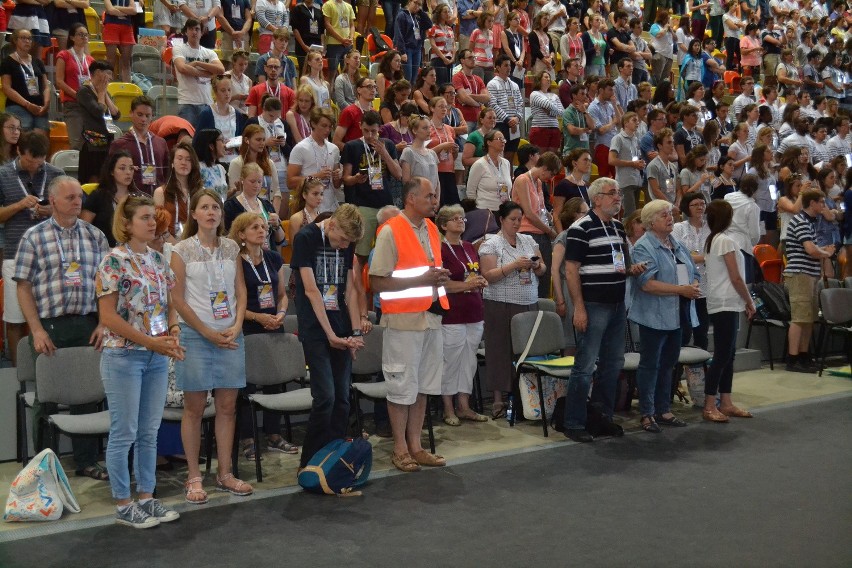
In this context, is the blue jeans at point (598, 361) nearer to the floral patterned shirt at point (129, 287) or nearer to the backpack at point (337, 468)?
the backpack at point (337, 468)

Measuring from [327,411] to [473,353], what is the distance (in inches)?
67.3

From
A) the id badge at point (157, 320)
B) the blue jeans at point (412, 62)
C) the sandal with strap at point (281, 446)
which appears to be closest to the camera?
the id badge at point (157, 320)

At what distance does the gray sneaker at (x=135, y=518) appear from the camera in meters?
4.82

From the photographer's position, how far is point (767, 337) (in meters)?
9.55

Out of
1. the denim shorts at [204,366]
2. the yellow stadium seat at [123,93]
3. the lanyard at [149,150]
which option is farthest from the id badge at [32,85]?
the denim shorts at [204,366]

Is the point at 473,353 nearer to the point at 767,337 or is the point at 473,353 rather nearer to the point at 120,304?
the point at 120,304

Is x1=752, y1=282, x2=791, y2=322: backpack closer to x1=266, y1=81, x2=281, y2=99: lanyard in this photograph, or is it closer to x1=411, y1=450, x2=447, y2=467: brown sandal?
x1=411, y1=450, x2=447, y2=467: brown sandal

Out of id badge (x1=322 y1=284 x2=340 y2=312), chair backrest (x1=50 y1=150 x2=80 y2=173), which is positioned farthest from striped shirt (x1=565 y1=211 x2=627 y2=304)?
chair backrest (x1=50 y1=150 x2=80 y2=173)

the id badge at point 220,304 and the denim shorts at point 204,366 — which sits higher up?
the id badge at point 220,304

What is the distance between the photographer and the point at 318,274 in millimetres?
5613

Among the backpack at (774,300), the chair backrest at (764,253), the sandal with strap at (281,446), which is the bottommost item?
the sandal with strap at (281,446)


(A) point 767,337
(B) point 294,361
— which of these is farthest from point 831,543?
(A) point 767,337

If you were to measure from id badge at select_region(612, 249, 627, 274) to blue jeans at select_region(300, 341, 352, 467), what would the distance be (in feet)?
6.53

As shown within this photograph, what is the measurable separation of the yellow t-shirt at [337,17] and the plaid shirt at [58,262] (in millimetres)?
5977
